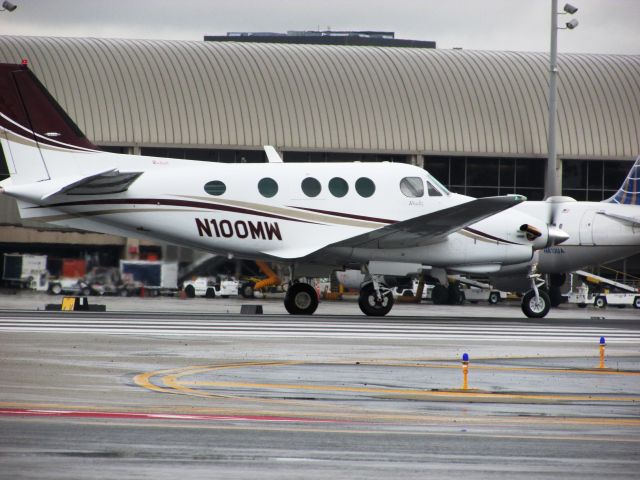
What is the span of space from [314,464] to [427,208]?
66.9 feet

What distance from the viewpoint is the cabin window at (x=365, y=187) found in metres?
29.0

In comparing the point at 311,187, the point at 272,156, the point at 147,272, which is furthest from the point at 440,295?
the point at 147,272

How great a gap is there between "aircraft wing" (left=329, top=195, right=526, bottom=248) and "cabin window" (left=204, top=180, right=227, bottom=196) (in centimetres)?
329

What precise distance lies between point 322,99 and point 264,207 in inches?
1358

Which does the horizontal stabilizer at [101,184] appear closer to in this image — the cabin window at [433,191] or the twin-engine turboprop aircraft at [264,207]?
the twin-engine turboprop aircraft at [264,207]

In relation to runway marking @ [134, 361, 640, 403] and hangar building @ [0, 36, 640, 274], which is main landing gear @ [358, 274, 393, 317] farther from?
hangar building @ [0, 36, 640, 274]

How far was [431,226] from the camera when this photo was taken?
92.6 feet

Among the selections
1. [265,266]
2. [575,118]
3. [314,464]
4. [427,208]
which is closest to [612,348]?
[427,208]

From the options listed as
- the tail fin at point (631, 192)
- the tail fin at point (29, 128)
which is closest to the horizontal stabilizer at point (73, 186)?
the tail fin at point (29, 128)

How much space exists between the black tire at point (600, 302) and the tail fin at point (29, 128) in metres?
32.4

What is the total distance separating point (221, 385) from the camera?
14438 mm

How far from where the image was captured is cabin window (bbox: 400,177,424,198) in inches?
1150

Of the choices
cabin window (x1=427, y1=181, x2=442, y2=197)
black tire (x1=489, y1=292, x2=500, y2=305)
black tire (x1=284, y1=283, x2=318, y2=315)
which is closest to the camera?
cabin window (x1=427, y1=181, x2=442, y2=197)

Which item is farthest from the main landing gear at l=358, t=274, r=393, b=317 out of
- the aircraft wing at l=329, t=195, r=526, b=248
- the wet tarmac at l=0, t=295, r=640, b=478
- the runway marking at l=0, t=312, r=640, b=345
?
the wet tarmac at l=0, t=295, r=640, b=478
